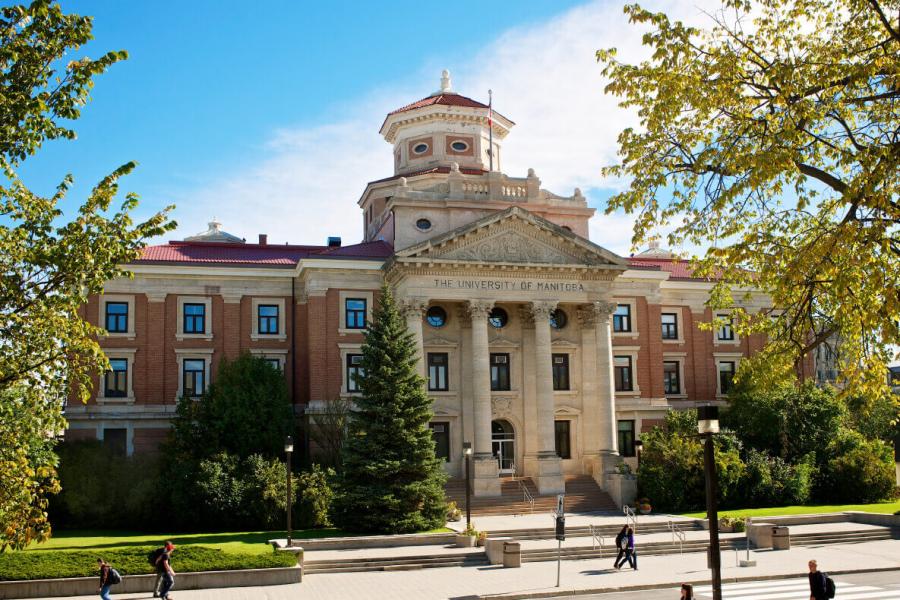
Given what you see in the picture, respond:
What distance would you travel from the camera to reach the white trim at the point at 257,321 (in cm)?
5031

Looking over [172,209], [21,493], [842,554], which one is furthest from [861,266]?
[842,554]

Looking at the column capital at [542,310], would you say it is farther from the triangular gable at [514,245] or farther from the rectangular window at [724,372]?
the rectangular window at [724,372]

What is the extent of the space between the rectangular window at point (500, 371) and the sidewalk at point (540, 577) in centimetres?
1754

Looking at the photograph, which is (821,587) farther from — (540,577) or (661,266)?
(661,266)

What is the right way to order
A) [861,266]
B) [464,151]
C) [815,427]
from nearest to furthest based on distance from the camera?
[861,266] → [815,427] → [464,151]

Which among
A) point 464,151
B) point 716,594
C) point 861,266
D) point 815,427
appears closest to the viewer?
point 861,266

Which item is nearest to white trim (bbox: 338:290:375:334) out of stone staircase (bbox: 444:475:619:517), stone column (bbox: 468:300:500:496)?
stone column (bbox: 468:300:500:496)

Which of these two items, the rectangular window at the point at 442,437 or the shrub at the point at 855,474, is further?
the rectangular window at the point at 442,437

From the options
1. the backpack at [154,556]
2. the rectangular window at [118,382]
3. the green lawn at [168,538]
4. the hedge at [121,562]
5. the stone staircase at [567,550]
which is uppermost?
the rectangular window at [118,382]

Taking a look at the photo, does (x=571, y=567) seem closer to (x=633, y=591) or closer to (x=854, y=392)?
(x=633, y=591)

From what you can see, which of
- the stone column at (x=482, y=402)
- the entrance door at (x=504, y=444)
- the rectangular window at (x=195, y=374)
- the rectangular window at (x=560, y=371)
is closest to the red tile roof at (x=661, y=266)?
the rectangular window at (x=560, y=371)

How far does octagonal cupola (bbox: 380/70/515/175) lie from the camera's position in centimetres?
5847

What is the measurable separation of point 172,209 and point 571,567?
2003 cm

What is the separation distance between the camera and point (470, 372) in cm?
4869
